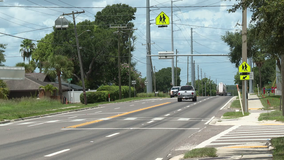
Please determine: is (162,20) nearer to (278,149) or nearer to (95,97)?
(95,97)

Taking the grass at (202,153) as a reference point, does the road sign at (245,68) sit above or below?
above

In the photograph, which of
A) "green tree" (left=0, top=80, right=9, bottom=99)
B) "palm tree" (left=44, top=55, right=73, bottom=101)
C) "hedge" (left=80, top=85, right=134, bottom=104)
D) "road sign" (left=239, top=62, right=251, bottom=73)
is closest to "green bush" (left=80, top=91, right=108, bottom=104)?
"hedge" (left=80, top=85, right=134, bottom=104)

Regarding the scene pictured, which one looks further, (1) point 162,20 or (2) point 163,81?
(2) point 163,81

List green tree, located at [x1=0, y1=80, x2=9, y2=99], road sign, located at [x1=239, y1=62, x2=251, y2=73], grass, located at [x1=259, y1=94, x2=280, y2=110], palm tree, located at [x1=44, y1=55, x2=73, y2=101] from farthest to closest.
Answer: palm tree, located at [x1=44, y1=55, x2=73, y2=101], green tree, located at [x1=0, y1=80, x2=9, y2=99], grass, located at [x1=259, y1=94, x2=280, y2=110], road sign, located at [x1=239, y1=62, x2=251, y2=73]

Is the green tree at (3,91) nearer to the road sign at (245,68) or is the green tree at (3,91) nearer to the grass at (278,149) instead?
the road sign at (245,68)

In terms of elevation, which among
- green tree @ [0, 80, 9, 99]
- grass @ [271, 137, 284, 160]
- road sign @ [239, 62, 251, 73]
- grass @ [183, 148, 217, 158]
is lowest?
grass @ [183, 148, 217, 158]

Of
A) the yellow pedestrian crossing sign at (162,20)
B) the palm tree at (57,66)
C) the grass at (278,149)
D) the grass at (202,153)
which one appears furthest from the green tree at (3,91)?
the grass at (278,149)

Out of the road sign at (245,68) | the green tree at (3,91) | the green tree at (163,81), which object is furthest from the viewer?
the green tree at (163,81)

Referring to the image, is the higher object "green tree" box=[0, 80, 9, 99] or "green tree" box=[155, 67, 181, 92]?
"green tree" box=[155, 67, 181, 92]

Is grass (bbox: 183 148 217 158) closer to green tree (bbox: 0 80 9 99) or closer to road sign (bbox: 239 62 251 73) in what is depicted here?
road sign (bbox: 239 62 251 73)

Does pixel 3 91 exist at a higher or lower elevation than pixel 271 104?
higher

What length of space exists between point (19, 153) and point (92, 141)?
121 inches

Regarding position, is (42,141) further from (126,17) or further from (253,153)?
(126,17)

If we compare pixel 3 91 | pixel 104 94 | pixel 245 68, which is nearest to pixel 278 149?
pixel 245 68
